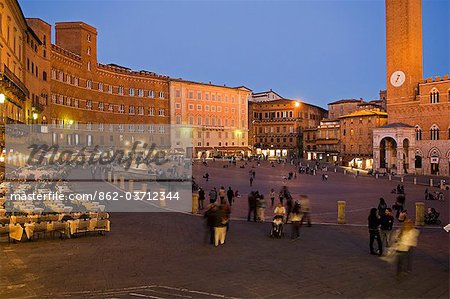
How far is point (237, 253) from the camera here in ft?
40.4

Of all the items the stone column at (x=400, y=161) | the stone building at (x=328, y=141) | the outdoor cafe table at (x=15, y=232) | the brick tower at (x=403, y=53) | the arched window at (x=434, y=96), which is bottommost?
the outdoor cafe table at (x=15, y=232)

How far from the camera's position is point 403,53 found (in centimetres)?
6475

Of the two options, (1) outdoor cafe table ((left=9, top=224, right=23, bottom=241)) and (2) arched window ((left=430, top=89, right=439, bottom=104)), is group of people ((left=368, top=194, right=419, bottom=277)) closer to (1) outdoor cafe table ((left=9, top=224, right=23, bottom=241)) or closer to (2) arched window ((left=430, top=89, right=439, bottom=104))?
(1) outdoor cafe table ((left=9, top=224, right=23, bottom=241))

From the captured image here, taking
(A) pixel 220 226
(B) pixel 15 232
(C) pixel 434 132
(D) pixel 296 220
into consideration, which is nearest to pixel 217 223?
(A) pixel 220 226

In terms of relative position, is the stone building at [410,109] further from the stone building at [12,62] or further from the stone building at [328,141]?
the stone building at [12,62]

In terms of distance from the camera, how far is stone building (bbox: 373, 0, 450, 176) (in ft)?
197

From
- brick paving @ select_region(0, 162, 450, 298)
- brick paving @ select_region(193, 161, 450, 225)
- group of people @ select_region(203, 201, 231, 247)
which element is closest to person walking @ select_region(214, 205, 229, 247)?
group of people @ select_region(203, 201, 231, 247)

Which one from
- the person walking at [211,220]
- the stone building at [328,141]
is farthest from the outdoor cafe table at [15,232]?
the stone building at [328,141]

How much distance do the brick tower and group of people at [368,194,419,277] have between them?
2216 inches

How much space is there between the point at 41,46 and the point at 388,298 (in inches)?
2022

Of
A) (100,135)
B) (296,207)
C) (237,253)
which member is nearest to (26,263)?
(237,253)

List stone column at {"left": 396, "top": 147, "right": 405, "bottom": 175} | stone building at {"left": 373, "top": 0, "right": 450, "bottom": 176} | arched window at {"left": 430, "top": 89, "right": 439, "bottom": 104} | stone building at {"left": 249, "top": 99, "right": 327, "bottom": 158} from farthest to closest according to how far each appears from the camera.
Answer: stone building at {"left": 249, "top": 99, "right": 327, "bottom": 158}, stone column at {"left": 396, "top": 147, "right": 405, "bottom": 175}, arched window at {"left": 430, "top": 89, "right": 439, "bottom": 104}, stone building at {"left": 373, "top": 0, "right": 450, "bottom": 176}

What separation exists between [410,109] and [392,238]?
56.2 m

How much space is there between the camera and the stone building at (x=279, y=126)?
9694 centimetres
